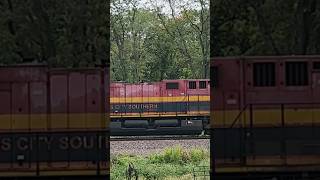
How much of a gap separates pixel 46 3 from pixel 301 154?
4.02 meters

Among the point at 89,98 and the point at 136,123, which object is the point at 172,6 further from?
the point at 89,98

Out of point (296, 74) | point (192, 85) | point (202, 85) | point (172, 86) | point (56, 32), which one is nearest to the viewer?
point (56, 32)

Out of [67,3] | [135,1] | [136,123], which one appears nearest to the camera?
[67,3]

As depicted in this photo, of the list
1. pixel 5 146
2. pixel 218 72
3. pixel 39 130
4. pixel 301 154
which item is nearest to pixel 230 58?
pixel 218 72

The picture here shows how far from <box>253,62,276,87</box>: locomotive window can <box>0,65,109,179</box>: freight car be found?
2065mm

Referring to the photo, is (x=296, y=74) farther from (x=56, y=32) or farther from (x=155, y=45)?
(x=155, y=45)

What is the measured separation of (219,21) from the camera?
22.2 feet

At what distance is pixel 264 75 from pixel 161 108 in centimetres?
1777

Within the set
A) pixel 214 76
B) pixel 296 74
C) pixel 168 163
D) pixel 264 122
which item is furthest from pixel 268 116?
pixel 168 163

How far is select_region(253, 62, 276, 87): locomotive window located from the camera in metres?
6.95

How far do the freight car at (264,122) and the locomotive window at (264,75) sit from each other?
0.02 meters

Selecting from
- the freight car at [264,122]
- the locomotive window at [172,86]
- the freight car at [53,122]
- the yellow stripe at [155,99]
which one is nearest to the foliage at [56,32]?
the freight car at [53,122]

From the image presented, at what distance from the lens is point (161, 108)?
24688 mm

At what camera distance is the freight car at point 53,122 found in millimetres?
6750
